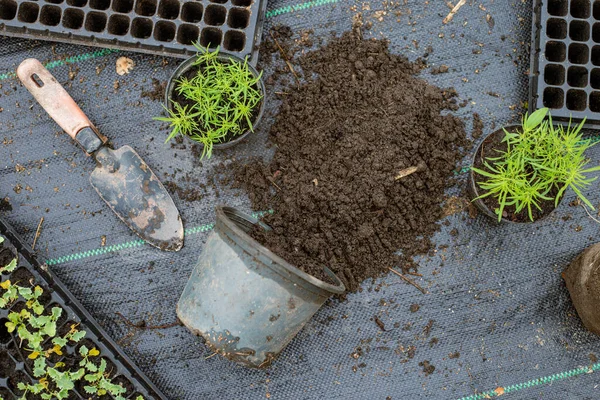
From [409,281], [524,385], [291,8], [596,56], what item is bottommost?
[524,385]

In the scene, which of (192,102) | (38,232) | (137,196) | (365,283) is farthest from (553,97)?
(38,232)

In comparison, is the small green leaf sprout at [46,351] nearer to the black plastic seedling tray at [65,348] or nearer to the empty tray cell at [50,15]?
the black plastic seedling tray at [65,348]

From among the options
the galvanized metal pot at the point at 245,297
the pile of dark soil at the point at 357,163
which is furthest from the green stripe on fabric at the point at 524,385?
the galvanized metal pot at the point at 245,297

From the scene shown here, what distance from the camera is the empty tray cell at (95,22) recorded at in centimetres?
190

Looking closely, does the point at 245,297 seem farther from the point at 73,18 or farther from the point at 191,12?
the point at 73,18

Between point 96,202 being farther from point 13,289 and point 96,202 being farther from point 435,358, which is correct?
point 435,358

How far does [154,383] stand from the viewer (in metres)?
1.94

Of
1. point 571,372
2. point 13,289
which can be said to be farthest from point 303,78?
point 571,372

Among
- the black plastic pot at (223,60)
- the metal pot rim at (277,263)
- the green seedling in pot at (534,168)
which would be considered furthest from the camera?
the black plastic pot at (223,60)

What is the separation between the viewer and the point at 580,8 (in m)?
1.97

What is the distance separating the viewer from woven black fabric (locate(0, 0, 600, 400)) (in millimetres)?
1952

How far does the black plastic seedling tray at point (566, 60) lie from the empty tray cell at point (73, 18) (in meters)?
1.80

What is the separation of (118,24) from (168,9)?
0.21 m

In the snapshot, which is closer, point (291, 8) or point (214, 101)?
point (214, 101)
